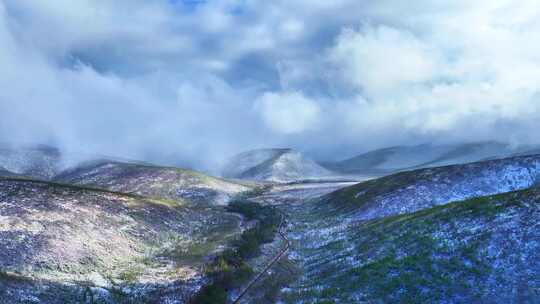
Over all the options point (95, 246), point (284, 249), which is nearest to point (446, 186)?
point (284, 249)

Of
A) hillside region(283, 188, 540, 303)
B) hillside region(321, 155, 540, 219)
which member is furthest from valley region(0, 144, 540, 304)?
hillside region(321, 155, 540, 219)

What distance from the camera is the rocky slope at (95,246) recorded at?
39.9m

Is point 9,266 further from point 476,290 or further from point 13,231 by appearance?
point 476,290

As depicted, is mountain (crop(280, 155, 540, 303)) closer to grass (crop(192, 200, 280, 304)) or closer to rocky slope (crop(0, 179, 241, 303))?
grass (crop(192, 200, 280, 304))

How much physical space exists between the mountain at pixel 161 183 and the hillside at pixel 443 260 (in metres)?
87.3

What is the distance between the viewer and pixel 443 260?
37.5m

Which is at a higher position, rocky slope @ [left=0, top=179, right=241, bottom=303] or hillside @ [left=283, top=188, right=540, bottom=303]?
rocky slope @ [left=0, top=179, right=241, bottom=303]

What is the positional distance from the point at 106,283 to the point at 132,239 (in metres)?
18.3

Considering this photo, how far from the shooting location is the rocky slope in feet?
131

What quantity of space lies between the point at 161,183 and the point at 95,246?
104580 mm

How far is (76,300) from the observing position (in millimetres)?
37406

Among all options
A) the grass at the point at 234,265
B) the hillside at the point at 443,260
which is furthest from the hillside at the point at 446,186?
the hillside at the point at 443,260

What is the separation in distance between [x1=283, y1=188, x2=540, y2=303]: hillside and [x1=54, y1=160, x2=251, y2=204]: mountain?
286 ft

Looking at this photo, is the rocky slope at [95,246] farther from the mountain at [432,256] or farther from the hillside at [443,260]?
the hillside at [443,260]
